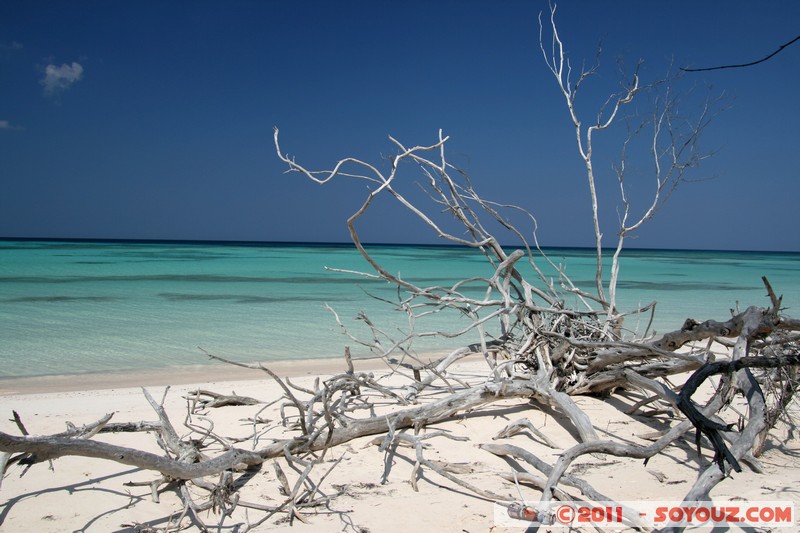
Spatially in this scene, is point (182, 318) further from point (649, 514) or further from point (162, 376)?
point (649, 514)

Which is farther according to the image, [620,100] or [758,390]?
[620,100]

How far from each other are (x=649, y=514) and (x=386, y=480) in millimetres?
1186

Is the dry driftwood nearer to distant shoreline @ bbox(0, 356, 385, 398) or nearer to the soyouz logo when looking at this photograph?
the soyouz logo

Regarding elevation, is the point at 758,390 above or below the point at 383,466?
above

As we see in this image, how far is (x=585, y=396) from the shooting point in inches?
161

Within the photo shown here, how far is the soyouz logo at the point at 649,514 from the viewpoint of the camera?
223 cm

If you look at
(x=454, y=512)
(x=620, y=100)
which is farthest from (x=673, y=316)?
(x=454, y=512)

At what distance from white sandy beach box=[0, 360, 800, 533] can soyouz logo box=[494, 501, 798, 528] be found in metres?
0.08

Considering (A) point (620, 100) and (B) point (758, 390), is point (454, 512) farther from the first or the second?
(A) point (620, 100)

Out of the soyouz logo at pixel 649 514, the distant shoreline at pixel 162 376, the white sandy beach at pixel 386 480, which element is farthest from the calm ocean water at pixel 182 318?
the soyouz logo at pixel 649 514

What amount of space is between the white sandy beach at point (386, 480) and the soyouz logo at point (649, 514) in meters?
0.08

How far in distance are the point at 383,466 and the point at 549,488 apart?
1.02 meters

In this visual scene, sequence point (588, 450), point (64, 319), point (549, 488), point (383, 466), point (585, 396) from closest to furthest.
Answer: point (549, 488), point (588, 450), point (383, 466), point (585, 396), point (64, 319)

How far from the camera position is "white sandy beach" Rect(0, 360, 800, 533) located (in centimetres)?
237
